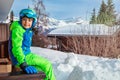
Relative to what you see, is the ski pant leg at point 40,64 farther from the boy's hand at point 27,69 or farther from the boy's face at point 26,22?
the boy's face at point 26,22

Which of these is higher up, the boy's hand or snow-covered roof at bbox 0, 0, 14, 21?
snow-covered roof at bbox 0, 0, 14, 21

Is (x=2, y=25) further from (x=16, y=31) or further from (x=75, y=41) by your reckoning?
(x=75, y=41)

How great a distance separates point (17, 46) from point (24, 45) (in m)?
0.10

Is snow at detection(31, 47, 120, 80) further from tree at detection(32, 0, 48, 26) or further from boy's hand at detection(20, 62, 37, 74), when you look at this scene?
tree at detection(32, 0, 48, 26)


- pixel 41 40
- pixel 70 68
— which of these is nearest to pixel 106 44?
pixel 70 68

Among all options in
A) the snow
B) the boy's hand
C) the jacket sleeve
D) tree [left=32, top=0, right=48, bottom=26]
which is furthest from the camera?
tree [left=32, top=0, right=48, bottom=26]

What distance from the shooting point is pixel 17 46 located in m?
2.47

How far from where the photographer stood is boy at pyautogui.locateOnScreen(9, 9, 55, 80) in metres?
2.47

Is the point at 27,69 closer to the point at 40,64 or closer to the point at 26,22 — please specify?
the point at 40,64

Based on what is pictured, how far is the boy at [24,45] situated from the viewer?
8.11ft

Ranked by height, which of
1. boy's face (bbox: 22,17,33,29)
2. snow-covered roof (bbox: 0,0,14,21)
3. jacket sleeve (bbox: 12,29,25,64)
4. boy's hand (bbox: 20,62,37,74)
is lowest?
boy's hand (bbox: 20,62,37,74)

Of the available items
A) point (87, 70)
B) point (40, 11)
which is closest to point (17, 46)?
point (87, 70)

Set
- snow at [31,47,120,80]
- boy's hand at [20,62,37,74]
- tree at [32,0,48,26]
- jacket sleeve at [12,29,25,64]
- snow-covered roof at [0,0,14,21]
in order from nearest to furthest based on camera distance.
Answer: boy's hand at [20,62,37,74]
jacket sleeve at [12,29,25,64]
snow at [31,47,120,80]
snow-covered roof at [0,0,14,21]
tree at [32,0,48,26]

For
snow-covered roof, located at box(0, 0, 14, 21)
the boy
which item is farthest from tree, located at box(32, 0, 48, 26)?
the boy
